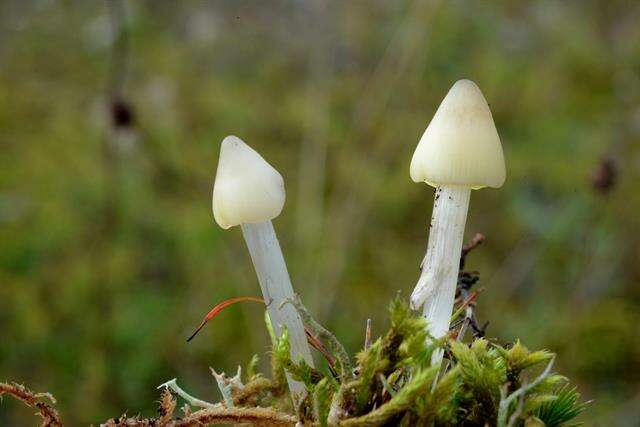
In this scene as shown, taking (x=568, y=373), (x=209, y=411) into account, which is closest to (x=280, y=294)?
(x=209, y=411)

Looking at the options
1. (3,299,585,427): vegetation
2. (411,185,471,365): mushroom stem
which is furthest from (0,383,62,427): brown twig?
(411,185,471,365): mushroom stem

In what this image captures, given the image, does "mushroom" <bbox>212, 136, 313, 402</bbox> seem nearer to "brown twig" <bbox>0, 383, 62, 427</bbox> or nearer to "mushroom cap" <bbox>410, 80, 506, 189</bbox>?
"mushroom cap" <bbox>410, 80, 506, 189</bbox>

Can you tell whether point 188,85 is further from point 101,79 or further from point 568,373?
point 568,373

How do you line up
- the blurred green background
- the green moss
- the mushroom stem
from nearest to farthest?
1. the green moss
2. the mushroom stem
3. the blurred green background

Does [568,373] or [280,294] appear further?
[568,373]

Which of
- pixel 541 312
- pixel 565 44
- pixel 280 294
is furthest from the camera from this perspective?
pixel 565 44

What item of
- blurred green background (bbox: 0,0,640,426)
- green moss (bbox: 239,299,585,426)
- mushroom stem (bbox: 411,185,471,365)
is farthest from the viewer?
blurred green background (bbox: 0,0,640,426)

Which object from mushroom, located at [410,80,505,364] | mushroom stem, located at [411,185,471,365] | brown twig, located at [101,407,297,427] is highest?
mushroom, located at [410,80,505,364]

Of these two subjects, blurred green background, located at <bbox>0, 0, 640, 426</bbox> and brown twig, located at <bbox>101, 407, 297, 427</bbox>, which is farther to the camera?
blurred green background, located at <bbox>0, 0, 640, 426</bbox>
